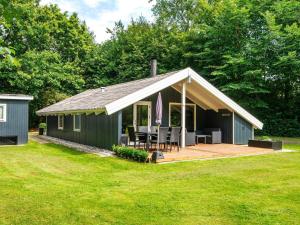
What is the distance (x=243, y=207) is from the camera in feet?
17.3

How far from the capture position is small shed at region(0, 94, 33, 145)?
50.9ft

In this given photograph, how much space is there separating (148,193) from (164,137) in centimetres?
612

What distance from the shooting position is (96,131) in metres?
14.3

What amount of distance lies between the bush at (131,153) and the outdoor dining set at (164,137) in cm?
91

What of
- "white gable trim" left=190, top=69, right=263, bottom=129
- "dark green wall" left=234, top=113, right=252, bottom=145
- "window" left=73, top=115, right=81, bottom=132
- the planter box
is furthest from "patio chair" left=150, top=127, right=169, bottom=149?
"window" left=73, top=115, right=81, bottom=132

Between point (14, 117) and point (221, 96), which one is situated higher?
point (221, 96)

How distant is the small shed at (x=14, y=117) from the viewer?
1552 cm

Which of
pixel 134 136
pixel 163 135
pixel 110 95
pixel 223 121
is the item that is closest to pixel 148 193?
pixel 163 135

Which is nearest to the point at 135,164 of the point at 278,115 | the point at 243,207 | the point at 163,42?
the point at 243,207

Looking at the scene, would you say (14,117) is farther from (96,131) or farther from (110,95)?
(110,95)

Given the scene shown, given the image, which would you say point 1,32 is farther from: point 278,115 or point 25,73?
point 278,115

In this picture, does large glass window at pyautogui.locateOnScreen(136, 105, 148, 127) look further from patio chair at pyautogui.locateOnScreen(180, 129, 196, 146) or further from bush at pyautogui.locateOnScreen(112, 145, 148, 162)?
bush at pyautogui.locateOnScreen(112, 145, 148, 162)

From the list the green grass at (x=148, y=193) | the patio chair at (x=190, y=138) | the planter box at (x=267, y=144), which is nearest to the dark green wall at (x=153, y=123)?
the planter box at (x=267, y=144)

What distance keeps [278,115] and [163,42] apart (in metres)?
13.4
